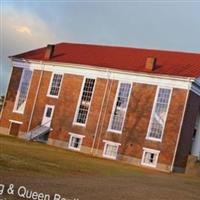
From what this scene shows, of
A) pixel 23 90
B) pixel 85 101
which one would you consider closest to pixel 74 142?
pixel 85 101

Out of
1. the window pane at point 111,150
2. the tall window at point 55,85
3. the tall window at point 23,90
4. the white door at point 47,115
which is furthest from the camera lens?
the tall window at point 23,90

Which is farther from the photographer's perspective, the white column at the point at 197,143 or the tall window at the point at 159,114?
the white column at the point at 197,143

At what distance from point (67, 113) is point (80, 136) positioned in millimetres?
2779

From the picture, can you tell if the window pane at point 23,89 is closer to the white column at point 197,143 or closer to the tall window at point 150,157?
the tall window at point 150,157

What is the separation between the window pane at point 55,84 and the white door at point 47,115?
4.45ft

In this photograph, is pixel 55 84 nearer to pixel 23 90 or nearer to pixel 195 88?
pixel 23 90

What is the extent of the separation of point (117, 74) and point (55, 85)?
7.21 m

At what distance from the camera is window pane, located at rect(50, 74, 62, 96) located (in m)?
51.8

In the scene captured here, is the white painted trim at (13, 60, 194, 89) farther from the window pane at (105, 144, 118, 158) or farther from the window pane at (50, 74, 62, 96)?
the window pane at (105, 144, 118, 158)

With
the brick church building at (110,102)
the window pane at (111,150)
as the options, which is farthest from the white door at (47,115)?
the window pane at (111,150)

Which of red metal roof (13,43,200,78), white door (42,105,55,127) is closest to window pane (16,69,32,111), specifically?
red metal roof (13,43,200,78)

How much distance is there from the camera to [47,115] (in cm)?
5178

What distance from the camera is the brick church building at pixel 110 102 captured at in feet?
146

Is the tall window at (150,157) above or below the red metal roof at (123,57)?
below
